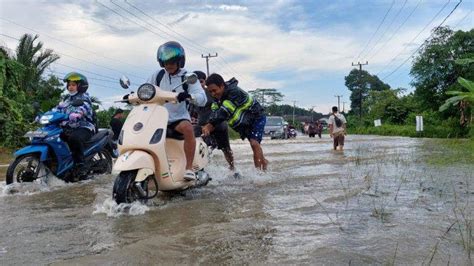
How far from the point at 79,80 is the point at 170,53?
2273 mm

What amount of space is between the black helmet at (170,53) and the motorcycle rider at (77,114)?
189cm

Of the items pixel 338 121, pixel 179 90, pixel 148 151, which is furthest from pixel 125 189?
pixel 338 121

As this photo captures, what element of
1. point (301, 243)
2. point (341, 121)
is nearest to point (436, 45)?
point (341, 121)

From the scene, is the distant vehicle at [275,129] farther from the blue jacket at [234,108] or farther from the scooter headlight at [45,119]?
the scooter headlight at [45,119]

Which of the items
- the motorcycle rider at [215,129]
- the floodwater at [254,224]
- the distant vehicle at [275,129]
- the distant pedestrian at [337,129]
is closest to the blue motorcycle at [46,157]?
the floodwater at [254,224]

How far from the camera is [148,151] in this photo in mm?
4820

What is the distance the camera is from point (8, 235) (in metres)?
3.73

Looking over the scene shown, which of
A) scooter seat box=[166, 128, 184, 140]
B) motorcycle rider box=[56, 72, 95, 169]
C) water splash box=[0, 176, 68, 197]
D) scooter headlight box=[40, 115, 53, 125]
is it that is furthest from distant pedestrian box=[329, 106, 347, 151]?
scooter seat box=[166, 128, 184, 140]

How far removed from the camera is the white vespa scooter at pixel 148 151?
4.61m

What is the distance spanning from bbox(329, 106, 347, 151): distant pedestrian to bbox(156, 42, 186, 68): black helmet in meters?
9.87

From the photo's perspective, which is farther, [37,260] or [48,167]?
[48,167]

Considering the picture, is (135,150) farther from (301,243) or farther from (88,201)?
(301,243)

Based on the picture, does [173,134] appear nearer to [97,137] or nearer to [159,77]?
[159,77]

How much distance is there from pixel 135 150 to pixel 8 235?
4.58ft
